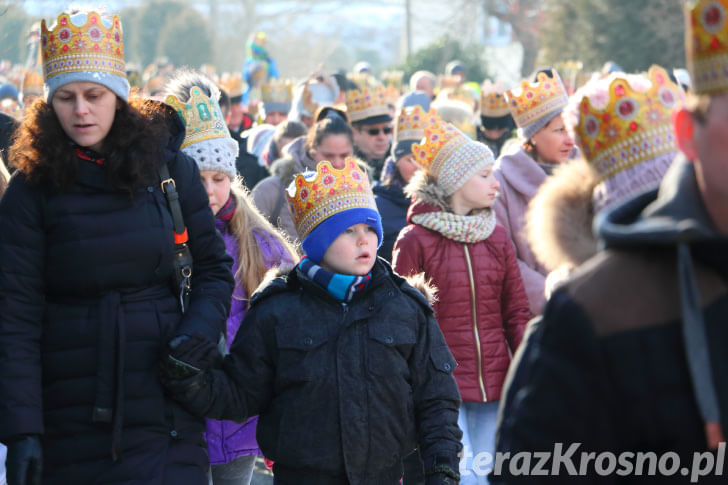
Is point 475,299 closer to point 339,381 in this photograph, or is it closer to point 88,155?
point 339,381

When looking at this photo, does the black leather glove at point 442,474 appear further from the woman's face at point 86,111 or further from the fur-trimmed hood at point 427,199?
the fur-trimmed hood at point 427,199

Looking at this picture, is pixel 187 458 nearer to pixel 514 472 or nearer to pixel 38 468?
pixel 38 468

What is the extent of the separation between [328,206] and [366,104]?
5.22m

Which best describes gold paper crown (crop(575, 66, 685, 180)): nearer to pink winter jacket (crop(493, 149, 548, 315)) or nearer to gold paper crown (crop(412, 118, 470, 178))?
gold paper crown (crop(412, 118, 470, 178))

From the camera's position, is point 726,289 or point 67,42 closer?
point 726,289

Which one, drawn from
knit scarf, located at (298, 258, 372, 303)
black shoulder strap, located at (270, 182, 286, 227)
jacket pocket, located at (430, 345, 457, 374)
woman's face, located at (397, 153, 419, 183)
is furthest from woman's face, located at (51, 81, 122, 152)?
woman's face, located at (397, 153, 419, 183)

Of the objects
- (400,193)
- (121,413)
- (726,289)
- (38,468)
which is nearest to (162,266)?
(121,413)

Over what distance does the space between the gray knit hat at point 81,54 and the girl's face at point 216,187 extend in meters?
1.09

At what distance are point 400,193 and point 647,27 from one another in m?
23.8

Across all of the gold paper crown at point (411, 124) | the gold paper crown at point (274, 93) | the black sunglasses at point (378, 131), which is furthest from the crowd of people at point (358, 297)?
the gold paper crown at point (274, 93)

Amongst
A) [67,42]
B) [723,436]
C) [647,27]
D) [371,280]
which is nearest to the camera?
[723,436]

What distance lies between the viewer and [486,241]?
553 centimetres

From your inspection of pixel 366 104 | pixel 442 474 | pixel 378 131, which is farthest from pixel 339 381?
pixel 366 104

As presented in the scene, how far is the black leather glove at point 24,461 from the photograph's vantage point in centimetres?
350
